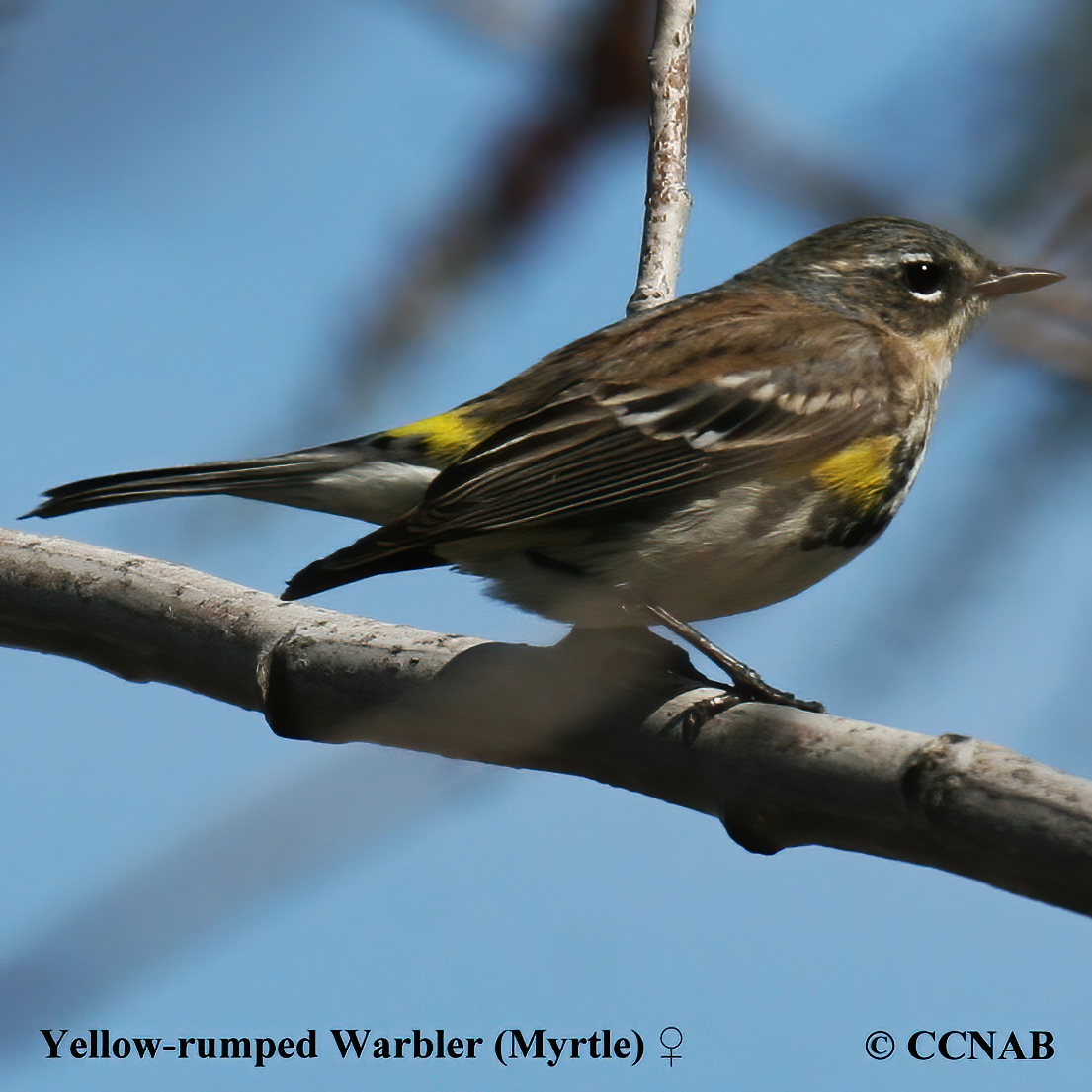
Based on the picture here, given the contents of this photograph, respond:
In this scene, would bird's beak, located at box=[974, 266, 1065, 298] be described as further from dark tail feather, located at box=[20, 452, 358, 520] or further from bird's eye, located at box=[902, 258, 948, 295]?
A: dark tail feather, located at box=[20, 452, 358, 520]

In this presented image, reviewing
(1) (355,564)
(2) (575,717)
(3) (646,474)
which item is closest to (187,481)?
(1) (355,564)

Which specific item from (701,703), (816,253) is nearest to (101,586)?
(701,703)

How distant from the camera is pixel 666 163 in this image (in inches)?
219

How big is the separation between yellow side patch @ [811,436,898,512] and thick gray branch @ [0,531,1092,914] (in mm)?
1172

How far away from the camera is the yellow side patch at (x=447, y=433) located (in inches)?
213

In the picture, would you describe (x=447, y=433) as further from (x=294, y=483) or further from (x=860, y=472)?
(x=860, y=472)

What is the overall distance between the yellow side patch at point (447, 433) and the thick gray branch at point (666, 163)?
99cm

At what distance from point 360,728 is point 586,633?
0.96m

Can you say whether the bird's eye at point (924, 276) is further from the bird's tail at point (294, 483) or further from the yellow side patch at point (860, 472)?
the bird's tail at point (294, 483)

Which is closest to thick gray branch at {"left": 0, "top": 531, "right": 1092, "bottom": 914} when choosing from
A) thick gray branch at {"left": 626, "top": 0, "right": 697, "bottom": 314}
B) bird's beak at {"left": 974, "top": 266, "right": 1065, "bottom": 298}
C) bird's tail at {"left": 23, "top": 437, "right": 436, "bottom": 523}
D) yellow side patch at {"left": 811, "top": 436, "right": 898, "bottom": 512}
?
bird's tail at {"left": 23, "top": 437, "right": 436, "bottom": 523}

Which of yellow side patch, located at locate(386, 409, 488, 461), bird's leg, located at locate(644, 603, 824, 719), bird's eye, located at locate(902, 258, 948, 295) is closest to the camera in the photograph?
bird's leg, located at locate(644, 603, 824, 719)

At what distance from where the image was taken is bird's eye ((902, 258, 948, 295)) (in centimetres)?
629

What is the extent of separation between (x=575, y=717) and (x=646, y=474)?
5.63 feet

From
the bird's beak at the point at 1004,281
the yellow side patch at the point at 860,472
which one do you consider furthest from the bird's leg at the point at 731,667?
the bird's beak at the point at 1004,281
